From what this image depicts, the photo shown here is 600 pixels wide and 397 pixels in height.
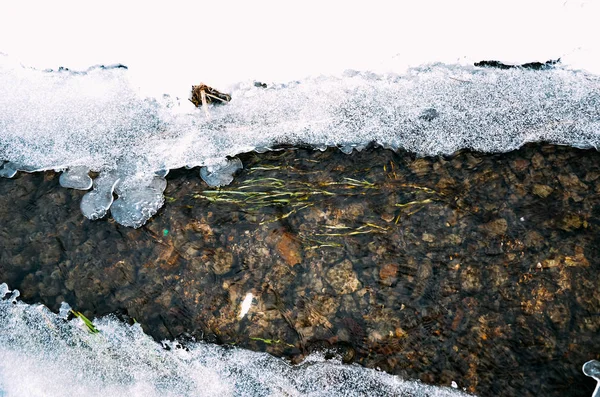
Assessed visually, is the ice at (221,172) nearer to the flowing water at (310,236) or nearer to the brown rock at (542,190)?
the flowing water at (310,236)

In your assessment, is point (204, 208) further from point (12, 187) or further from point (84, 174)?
point (12, 187)

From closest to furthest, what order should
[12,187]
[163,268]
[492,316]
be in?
[492,316] → [163,268] → [12,187]

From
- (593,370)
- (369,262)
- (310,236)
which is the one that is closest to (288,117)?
(310,236)

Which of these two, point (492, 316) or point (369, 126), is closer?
point (492, 316)

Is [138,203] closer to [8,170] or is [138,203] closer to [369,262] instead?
[8,170]

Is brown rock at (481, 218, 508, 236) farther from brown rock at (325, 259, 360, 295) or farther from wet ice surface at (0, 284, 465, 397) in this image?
wet ice surface at (0, 284, 465, 397)

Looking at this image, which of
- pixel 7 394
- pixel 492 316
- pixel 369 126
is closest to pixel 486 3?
pixel 369 126
